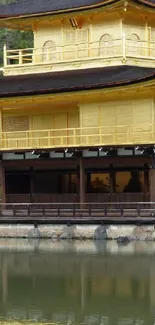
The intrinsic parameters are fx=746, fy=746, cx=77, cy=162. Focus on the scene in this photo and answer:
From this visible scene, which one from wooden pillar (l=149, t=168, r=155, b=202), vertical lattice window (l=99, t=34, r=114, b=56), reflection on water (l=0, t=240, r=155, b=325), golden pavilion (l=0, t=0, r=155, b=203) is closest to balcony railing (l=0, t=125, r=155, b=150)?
golden pavilion (l=0, t=0, r=155, b=203)

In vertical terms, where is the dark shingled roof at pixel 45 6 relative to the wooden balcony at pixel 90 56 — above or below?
above

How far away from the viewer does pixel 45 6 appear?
2029 inches

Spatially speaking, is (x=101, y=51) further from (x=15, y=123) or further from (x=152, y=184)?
(x=152, y=184)

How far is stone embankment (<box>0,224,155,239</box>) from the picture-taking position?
38156 mm

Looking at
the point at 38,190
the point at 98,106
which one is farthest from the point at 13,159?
the point at 98,106

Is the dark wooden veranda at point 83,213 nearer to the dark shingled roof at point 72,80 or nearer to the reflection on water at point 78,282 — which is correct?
the reflection on water at point 78,282

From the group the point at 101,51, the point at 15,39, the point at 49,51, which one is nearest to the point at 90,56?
the point at 101,51

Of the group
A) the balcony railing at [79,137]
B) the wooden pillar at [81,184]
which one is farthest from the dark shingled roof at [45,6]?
the wooden pillar at [81,184]

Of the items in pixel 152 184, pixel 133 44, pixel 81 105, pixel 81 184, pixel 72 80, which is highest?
pixel 133 44

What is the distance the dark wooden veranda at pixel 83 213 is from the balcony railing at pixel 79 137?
3.56 m

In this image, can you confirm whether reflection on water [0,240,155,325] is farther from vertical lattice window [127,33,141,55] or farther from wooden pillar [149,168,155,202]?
vertical lattice window [127,33,141,55]

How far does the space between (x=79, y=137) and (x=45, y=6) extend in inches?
464

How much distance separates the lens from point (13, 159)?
4547 cm

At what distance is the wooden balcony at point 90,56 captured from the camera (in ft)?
157
